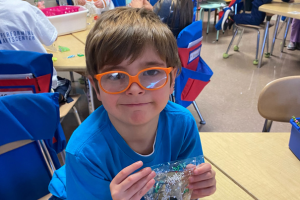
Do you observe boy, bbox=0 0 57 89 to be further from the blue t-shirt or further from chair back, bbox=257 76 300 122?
chair back, bbox=257 76 300 122

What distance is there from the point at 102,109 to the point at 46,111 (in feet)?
1.45

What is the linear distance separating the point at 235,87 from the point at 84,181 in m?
2.72

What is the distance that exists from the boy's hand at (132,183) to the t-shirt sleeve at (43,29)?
1.44 metres

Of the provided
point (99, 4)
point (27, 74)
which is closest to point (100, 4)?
point (99, 4)

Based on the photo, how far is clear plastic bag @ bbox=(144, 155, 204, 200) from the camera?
64 cm

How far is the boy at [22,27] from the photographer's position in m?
1.49

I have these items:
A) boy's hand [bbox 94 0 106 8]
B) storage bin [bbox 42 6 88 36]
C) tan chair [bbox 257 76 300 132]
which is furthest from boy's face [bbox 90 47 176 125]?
boy's hand [bbox 94 0 106 8]

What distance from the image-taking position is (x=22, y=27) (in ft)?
5.16

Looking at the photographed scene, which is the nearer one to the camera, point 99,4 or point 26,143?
point 26,143

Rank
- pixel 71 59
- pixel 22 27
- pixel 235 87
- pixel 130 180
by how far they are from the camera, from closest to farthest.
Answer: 1. pixel 130 180
2. pixel 22 27
3. pixel 71 59
4. pixel 235 87

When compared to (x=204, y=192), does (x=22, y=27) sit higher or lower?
higher

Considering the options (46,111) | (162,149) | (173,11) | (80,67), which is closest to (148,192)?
(162,149)

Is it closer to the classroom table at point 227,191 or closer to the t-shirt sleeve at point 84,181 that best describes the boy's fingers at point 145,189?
the t-shirt sleeve at point 84,181

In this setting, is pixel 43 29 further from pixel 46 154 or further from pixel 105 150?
pixel 105 150
